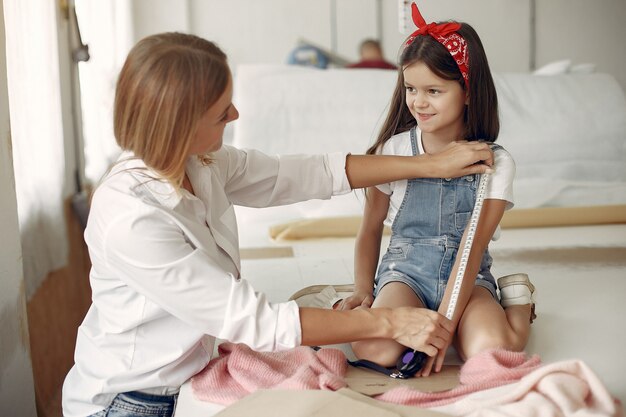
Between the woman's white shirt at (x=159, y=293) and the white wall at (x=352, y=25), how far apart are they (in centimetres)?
327

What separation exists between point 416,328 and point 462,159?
0.39 meters

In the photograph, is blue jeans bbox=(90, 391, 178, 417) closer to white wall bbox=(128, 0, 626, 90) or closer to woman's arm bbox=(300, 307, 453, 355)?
woman's arm bbox=(300, 307, 453, 355)

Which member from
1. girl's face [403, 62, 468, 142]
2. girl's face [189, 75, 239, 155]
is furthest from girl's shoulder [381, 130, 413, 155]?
girl's face [189, 75, 239, 155]

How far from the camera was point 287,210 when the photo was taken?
9.40 feet

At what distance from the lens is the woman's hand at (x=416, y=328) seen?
135cm

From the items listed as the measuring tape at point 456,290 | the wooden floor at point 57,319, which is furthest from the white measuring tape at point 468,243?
the wooden floor at point 57,319

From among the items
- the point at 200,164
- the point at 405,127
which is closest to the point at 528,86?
the point at 405,127

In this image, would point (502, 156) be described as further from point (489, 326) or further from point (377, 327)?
point (377, 327)

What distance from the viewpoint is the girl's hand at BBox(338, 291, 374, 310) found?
1.68 metres

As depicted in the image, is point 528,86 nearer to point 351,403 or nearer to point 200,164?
point 200,164

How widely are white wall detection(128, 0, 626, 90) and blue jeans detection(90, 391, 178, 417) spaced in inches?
135

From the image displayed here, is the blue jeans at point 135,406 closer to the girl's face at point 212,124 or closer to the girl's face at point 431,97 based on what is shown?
the girl's face at point 212,124

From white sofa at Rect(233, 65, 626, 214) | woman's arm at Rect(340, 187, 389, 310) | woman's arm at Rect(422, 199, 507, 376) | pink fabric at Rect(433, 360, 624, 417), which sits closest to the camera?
pink fabric at Rect(433, 360, 624, 417)

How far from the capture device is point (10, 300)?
161 centimetres
